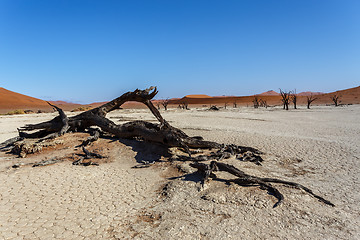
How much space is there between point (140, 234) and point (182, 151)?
3.63m

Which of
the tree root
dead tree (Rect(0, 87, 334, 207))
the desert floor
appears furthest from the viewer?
dead tree (Rect(0, 87, 334, 207))

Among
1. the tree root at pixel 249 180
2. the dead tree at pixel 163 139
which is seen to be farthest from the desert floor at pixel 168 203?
the dead tree at pixel 163 139

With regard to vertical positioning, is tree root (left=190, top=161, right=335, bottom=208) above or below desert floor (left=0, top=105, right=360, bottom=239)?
above

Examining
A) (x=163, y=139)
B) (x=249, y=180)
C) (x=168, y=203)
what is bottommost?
(x=168, y=203)

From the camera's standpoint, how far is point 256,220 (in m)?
3.15

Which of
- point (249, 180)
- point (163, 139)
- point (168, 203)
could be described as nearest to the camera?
point (168, 203)

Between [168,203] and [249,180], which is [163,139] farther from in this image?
[249,180]

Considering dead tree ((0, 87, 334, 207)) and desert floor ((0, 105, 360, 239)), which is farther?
dead tree ((0, 87, 334, 207))

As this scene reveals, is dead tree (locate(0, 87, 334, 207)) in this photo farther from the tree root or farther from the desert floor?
the desert floor

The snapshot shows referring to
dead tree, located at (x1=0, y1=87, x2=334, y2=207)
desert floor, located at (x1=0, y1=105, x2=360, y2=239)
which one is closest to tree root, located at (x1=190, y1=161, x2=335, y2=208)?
dead tree, located at (x1=0, y1=87, x2=334, y2=207)

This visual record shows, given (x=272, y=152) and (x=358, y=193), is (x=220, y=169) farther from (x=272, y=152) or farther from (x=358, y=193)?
(x=272, y=152)

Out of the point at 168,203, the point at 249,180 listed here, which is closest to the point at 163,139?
the point at 168,203

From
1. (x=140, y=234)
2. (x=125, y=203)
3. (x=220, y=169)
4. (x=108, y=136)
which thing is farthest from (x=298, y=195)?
(x=108, y=136)

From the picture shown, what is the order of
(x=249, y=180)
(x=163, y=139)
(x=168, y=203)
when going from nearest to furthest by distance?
(x=168, y=203)
(x=249, y=180)
(x=163, y=139)
